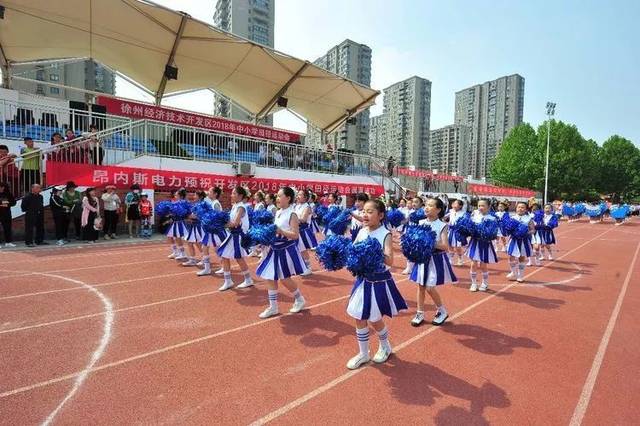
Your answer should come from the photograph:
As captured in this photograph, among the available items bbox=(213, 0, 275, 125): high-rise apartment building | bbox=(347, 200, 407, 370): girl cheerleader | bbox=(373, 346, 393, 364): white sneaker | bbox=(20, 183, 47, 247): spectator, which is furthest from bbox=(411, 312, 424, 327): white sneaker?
bbox=(213, 0, 275, 125): high-rise apartment building

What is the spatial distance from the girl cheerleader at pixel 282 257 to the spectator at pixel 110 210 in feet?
32.2

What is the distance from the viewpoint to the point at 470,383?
373 cm

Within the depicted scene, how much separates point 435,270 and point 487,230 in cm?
254

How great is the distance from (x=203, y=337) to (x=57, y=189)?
10.2 meters

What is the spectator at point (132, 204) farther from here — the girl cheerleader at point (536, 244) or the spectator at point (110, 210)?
the girl cheerleader at point (536, 244)

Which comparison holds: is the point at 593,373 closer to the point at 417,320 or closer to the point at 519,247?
the point at 417,320

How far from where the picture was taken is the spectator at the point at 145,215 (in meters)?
13.7

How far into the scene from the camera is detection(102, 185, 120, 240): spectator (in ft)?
42.7

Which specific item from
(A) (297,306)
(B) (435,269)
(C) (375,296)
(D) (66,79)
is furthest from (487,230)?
(D) (66,79)

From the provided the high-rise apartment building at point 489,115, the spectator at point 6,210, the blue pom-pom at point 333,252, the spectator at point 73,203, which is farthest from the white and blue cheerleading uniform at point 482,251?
the high-rise apartment building at point 489,115

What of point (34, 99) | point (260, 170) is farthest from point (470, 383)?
point (34, 99)

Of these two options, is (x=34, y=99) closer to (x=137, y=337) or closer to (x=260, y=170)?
(x=260, y=170)

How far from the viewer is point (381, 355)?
4129mm

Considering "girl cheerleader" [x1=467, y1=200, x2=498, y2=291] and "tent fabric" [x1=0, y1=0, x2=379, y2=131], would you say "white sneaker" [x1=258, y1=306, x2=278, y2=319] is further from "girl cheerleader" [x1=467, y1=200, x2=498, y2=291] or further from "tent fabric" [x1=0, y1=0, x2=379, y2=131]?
"tent fabric" [x1=0, y1=0, x2=379, y2=131]
